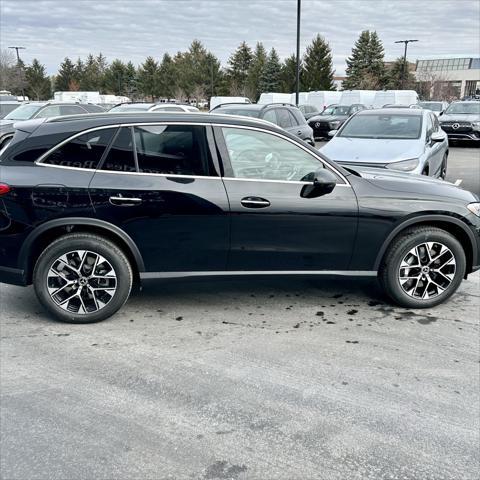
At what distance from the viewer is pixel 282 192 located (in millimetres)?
4020

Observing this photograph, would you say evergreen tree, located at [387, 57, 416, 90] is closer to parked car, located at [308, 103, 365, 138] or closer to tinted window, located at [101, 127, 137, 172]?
parked car, located at [308, 103, 365, 138]

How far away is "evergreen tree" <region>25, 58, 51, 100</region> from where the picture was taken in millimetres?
77000

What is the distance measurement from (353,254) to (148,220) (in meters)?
1.74

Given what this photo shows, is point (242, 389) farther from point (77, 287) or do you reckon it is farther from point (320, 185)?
point (320, 185)

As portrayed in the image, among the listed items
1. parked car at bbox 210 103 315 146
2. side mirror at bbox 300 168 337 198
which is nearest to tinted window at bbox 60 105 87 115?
parked car at bbox 210 103 315 146

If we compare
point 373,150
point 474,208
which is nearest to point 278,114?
point 373,150

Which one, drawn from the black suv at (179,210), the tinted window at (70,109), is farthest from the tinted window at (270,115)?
the black suv at (179,210)

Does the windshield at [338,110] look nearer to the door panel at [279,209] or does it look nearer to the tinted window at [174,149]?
the door panel at [279,209]

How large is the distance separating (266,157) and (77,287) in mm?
1870

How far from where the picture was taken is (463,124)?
700 inches

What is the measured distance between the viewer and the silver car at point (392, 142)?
7699 millimetres

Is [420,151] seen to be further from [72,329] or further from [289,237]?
[72,329]

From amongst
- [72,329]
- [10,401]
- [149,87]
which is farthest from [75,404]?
[149,87]

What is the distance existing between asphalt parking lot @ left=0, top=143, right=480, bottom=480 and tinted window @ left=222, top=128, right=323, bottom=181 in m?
0.96
